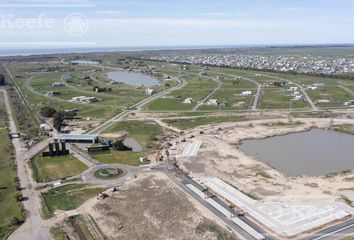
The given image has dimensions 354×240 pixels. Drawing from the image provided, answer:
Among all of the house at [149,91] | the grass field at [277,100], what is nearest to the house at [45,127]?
the house at [149,91]

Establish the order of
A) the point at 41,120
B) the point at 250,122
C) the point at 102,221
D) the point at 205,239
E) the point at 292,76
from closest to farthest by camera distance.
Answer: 1. the point at 205,239
2. the point at 102,221
3. the point at 250,122
4. the point at 41,120
5. the point at 292,76

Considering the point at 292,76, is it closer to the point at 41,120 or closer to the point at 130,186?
the point at 41,120

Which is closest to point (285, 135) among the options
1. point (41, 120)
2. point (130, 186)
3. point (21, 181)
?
point (130, 186)

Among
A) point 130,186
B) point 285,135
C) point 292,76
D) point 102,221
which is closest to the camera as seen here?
point 102,221

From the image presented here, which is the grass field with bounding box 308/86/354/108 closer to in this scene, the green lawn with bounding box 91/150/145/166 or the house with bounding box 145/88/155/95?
the house with bounding box 145/88/155/95

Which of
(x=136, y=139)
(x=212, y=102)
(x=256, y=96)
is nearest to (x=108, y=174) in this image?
(x=136, y=139)

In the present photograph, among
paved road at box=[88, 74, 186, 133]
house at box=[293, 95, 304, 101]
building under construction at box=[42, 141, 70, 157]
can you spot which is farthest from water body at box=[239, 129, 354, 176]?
paved road at box=[88, 74, 186, 133]

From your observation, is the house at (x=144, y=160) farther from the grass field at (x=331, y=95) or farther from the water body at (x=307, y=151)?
the grass field at (x=331, y=95)
